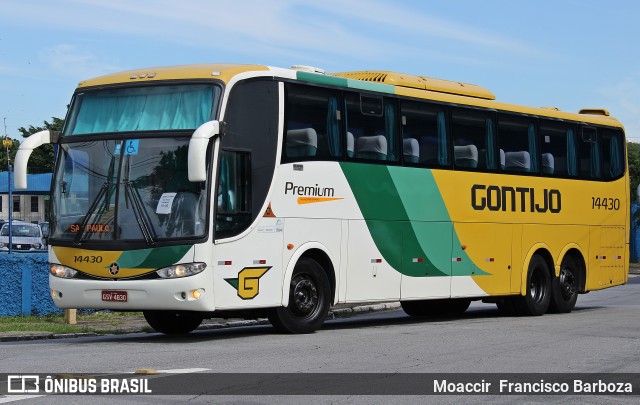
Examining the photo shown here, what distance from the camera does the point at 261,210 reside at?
1612cm

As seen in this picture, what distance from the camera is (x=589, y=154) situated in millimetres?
24359

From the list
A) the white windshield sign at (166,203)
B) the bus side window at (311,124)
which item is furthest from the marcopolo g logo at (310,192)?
the white windshield sign at (166,203)

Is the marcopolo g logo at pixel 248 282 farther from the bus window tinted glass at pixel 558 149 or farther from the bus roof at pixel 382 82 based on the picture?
the bus window tinted glass at pixel 558 149

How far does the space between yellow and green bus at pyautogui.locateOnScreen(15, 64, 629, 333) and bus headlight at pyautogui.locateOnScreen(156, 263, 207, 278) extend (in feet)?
0.05

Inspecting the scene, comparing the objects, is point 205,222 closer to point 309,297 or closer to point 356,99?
point 309,297

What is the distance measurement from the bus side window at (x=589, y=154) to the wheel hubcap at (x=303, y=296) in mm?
8983

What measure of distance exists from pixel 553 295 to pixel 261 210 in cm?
904

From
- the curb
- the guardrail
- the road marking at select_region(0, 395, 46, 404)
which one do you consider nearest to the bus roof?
the curb

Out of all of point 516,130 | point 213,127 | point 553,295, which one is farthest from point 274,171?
point 553,295

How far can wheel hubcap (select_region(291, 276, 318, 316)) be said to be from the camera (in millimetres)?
16812

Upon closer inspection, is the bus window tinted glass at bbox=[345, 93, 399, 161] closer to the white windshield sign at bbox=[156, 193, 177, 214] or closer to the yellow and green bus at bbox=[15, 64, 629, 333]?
the yellow and green bus at bbox=[15, 64, 629, 333]

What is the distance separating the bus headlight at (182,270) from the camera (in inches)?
593

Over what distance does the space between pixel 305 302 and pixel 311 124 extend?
2.61 meters

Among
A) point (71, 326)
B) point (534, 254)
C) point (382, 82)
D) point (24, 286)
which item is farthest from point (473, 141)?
point (24, 286)
